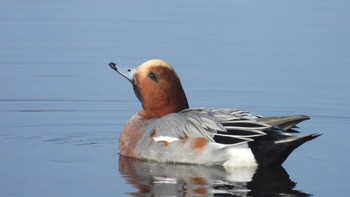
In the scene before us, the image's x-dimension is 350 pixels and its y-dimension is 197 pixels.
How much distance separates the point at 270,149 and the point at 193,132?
0.83 metres

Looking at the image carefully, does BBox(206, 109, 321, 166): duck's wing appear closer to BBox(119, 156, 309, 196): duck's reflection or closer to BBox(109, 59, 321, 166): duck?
BBox(109, 59, 321, 166): duck

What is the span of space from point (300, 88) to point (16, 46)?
428 centimetres

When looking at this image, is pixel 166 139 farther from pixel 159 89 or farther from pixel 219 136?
pixel 159 89

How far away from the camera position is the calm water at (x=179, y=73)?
36.4ft

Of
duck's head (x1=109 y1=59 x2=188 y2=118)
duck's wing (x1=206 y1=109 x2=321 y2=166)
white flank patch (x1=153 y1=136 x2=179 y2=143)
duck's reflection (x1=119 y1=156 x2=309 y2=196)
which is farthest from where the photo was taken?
duck's head (x1=109 y1=59 x2=188 y2=118)

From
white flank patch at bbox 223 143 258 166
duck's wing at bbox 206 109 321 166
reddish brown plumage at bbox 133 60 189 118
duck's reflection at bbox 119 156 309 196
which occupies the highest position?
reddish brown plumage at bbox 133 60 189 118

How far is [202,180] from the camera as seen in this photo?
11.1 m

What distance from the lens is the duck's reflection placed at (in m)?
10.6

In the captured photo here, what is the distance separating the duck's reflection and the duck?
0.11 m

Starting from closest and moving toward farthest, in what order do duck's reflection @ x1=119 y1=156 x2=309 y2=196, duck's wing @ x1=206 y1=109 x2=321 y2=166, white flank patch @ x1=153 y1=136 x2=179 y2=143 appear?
1. duck's reflection @ x1=119 y1=156 x2=309 y2=196
2. duck's wing @ x1=206 y1=109 x2=321 y2=166
3. white flank patch @ x1=153 y1=136 x2=179 y2=143

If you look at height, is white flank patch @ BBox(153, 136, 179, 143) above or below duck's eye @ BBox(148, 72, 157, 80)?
below

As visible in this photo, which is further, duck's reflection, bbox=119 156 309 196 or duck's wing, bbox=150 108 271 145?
duck's wing, bbox=150 108 271 145

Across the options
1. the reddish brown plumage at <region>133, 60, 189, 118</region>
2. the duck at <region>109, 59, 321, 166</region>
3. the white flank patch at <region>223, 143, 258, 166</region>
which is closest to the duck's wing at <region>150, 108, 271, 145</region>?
the duck at <region>109, 59, 321, 166</region>

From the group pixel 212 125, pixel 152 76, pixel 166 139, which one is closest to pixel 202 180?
pixel 212 125
